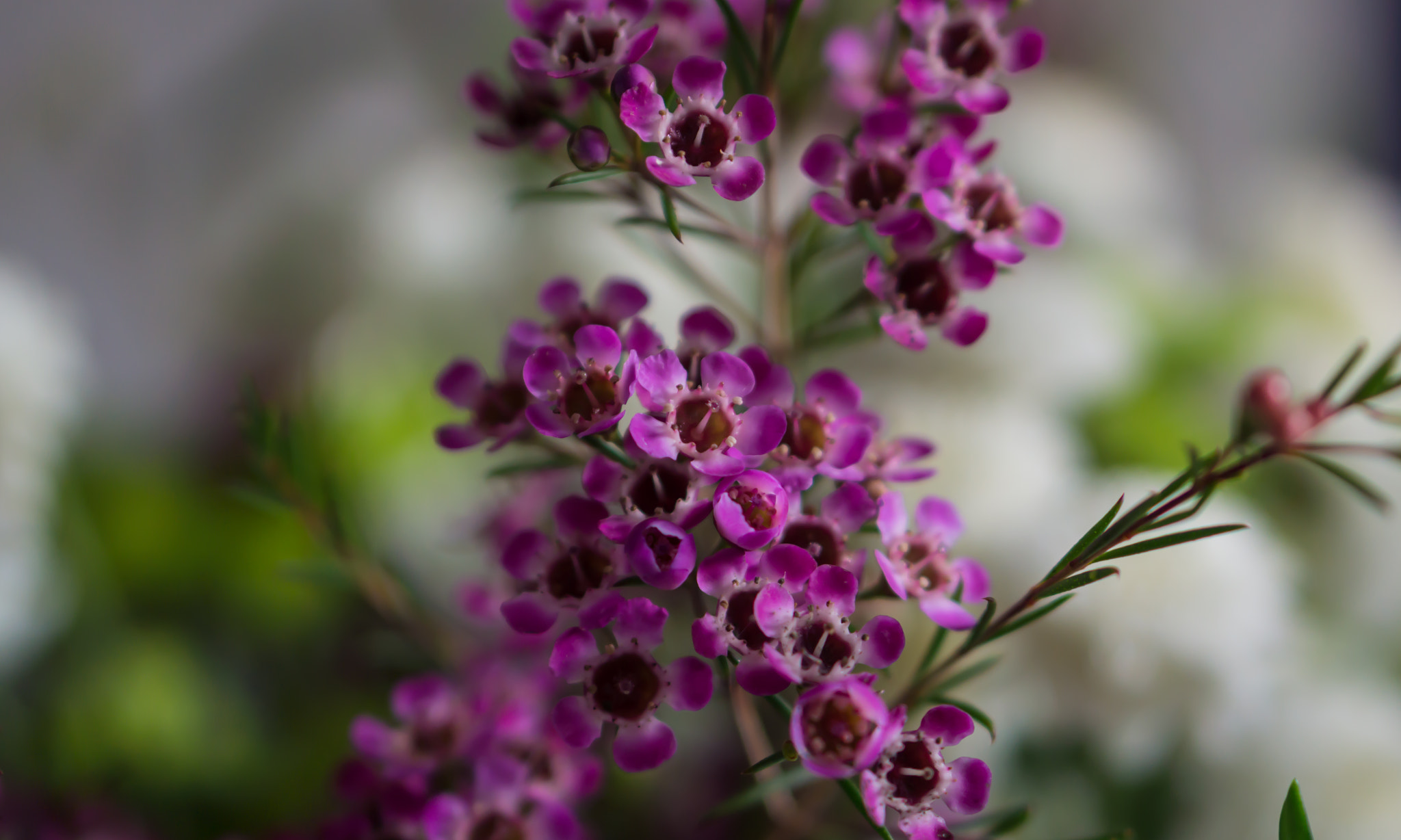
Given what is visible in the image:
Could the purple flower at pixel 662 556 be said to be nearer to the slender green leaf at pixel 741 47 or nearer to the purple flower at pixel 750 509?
the purple flower at pixel 750 509

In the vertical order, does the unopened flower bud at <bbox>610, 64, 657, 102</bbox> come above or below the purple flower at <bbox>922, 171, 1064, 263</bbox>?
above

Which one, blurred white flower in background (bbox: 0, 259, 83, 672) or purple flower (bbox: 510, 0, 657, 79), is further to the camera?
blurred white flower in background (bbox: 0, 259, 83, 672)

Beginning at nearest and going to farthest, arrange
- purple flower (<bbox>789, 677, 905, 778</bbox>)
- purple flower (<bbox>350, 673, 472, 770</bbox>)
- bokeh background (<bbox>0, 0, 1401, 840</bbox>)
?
purple flower (<bbox>789, 677, 905, 778</bbox>) → purple flower (<bbox>350, 673, 472, 770</bbox>) → bokeh background (<bbox>0, 0, 1401, 840</bbox>)

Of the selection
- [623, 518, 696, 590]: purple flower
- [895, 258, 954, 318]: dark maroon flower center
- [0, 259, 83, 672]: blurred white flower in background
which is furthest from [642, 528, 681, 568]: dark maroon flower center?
[0, 259, 83, 672]: blurred white flower in background

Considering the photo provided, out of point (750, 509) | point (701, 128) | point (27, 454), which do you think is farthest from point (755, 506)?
point (27, 454)

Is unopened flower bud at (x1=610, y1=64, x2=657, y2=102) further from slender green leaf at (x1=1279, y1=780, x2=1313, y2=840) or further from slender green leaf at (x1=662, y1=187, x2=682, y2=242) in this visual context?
slender green leaf at (x1=1279, y1=780, x2=1313, y2=840)

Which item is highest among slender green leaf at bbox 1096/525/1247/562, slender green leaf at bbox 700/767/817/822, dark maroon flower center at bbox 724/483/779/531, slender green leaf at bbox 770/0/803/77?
slender green leaf at bbox 770/0/803/77

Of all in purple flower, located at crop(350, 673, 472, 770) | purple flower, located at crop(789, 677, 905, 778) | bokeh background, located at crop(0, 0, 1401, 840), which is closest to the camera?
purple flower, located at crop(789, 677, 905, 778)

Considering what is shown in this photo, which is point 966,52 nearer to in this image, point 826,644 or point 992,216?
point 992,216
